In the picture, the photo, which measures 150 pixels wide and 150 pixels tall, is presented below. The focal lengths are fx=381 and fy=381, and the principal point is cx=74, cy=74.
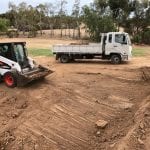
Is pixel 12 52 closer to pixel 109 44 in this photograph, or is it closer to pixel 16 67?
pixel 16 67

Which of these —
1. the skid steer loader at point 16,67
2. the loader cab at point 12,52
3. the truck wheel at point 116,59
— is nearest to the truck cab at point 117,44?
the truck wheel at point 116,59

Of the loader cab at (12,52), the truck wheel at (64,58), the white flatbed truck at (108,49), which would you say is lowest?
the truck wheel at (64,58)

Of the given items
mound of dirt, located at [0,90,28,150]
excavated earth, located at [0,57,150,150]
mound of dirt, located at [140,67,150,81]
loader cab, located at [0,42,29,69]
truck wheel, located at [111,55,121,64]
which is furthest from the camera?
truck wheel, located at [111,55,121,64]

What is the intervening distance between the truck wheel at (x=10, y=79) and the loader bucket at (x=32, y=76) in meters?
0.29

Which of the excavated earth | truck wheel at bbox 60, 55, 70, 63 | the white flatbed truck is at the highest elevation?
the white flatbed truck

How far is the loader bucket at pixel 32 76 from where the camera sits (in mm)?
→ 17163

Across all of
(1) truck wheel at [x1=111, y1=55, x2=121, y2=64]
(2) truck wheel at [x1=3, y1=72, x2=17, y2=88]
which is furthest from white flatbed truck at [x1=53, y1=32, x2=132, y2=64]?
(2) truck wheel at [x1=3, y1=72, x2=17, y2=88]

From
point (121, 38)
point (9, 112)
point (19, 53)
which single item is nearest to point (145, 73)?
point (121, 38)

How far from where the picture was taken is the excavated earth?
38.5 feet

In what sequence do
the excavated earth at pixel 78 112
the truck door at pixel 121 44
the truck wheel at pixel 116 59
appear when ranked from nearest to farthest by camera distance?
the excavated earth at pixel 78 112 < the truck door at pixel 121 44 < the truck wheel at pixel 116 59

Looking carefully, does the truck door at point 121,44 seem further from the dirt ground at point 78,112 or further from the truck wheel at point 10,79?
the truck wheel at point 10,79

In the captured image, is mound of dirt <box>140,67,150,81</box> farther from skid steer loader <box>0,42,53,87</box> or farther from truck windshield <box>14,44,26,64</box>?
truck windshield <box>14,44,26,64</box>

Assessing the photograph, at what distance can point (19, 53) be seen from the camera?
60.8 feet

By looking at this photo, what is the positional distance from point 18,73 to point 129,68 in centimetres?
890
